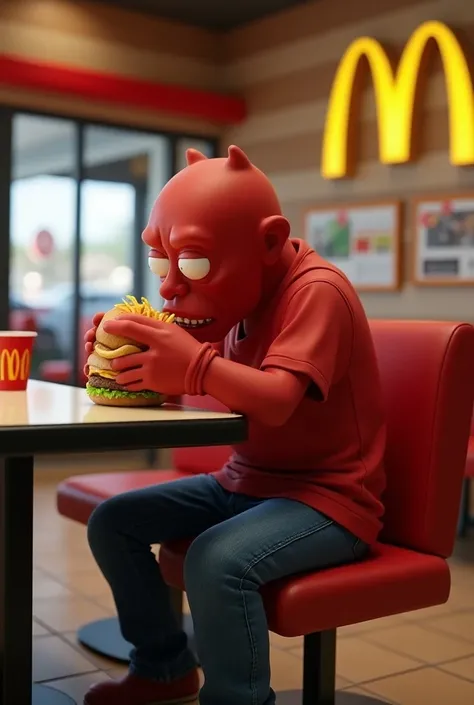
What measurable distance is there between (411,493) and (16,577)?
0.77 m

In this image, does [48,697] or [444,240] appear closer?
[48,697]

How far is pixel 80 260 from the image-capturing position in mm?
6457

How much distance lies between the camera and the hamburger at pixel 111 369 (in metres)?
1.57

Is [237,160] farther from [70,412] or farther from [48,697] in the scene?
Answer: [48,697]

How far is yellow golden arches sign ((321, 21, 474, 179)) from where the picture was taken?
526 cm

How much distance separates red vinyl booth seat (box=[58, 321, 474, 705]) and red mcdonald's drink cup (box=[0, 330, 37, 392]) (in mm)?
453

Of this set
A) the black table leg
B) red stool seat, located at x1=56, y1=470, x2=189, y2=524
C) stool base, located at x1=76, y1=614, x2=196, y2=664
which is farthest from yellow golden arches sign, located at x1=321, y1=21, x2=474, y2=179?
the black table leg

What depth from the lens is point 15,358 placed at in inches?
72.4

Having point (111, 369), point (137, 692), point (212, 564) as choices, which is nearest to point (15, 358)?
point (111, 369)

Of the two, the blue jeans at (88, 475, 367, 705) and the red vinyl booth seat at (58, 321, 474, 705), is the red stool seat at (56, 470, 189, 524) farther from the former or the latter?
the red vinyl booth seat at (58, 321, 474, 705)

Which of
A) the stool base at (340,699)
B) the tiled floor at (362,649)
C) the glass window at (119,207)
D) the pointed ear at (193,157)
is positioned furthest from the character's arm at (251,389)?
the glass window at (119,207)

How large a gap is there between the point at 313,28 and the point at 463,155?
5.82ft

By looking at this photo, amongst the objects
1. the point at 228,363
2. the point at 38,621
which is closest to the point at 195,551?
the point at 228,363

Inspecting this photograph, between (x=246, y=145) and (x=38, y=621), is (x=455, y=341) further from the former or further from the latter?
(x=246, y=145)
